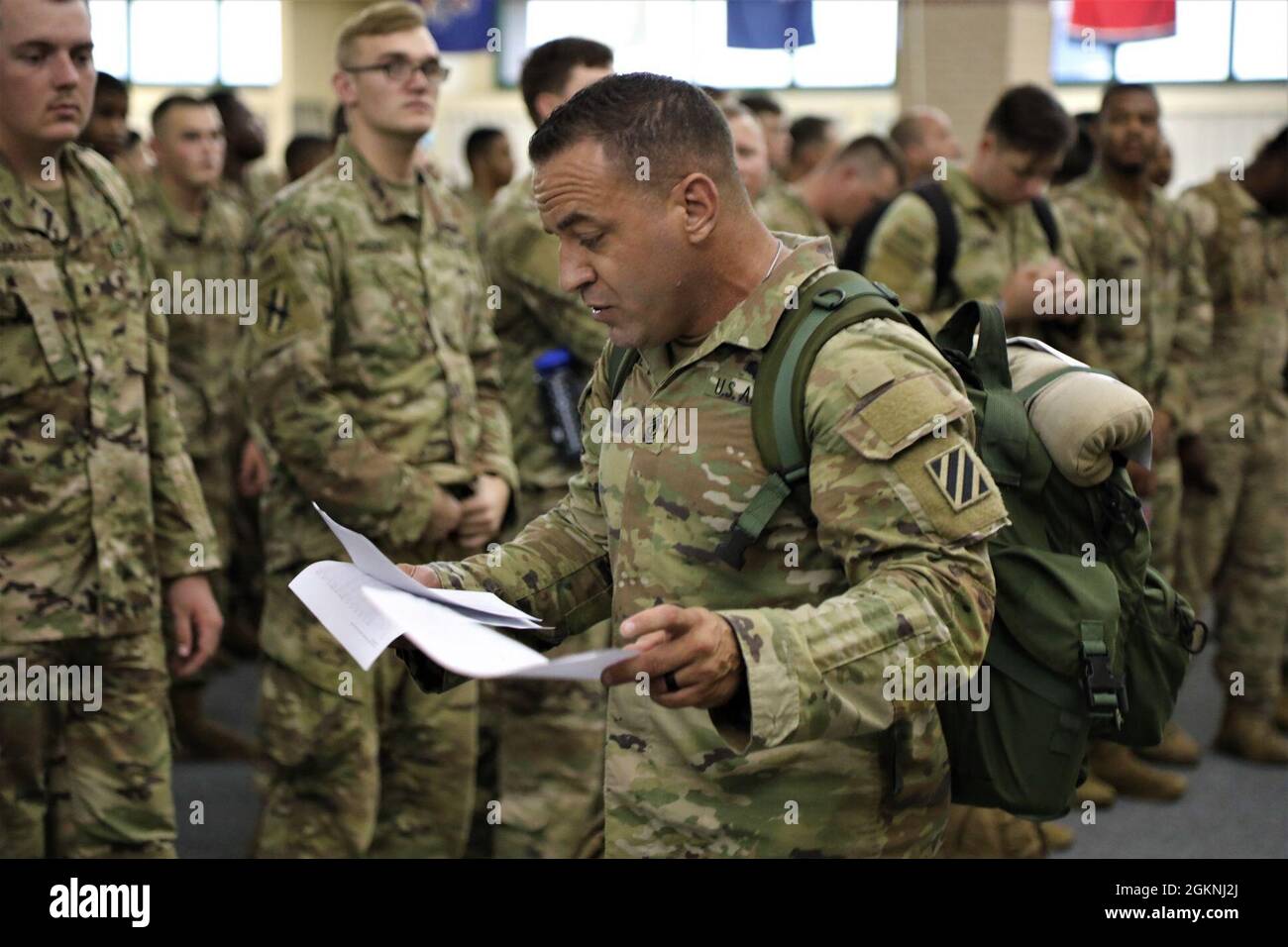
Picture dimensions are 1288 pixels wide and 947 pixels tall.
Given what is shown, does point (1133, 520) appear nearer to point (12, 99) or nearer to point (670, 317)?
point (670, 317)

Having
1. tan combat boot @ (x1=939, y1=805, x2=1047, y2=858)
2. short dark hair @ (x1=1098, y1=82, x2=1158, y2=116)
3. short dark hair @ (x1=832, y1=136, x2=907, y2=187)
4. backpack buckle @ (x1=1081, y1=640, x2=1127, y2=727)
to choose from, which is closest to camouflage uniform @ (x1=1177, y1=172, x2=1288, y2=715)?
short dark hair @ (x1=1098, y1=82, x2=1158, y2=116)

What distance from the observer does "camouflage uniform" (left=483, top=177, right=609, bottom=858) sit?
3.93m

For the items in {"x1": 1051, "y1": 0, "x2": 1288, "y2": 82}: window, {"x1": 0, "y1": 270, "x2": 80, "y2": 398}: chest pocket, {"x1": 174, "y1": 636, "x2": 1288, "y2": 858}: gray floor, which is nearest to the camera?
{"x1": 0, "y1": 270, "x2": 80, "y2": 398}: chest pocket

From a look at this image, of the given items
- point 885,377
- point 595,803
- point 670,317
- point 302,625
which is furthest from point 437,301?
point 885,377

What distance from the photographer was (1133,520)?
6.89ft

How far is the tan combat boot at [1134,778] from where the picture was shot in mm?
4992

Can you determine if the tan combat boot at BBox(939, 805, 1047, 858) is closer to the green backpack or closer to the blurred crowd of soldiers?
the blurred crowd of soldiers

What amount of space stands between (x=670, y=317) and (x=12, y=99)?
1677mm

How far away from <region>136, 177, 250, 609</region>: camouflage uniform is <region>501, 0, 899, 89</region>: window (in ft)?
26.5

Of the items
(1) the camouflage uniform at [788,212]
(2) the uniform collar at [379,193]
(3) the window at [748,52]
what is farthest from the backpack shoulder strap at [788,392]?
(3) the window at [748,52]

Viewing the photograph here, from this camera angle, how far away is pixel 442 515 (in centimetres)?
353

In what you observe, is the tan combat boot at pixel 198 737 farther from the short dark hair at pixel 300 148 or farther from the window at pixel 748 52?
the window at pixel 748 52

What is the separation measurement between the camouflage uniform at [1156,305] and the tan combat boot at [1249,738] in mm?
569

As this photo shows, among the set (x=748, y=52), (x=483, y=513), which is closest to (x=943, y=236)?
(x=483, y=513)
